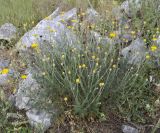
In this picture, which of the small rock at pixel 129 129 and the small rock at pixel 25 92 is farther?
the small rock at pixel 25 92

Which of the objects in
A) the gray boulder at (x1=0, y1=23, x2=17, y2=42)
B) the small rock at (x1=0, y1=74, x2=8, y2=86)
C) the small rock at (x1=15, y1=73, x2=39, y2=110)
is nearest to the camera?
the small rock at (x1=15, y1=73, x2=39, y2=110)

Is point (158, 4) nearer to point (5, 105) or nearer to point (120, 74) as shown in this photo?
point (120, 74)

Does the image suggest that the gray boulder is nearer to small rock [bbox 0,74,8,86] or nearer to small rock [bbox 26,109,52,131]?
small rock [bbox 0,74,8,86]

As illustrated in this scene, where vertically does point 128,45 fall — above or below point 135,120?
above

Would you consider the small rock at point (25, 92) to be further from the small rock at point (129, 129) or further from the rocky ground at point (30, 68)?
the small rock at point (129, 129)

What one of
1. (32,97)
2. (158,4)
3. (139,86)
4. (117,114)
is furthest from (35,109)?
(158,4)

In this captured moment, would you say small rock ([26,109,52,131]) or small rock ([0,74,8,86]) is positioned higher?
small rock ([0,74,8,86])

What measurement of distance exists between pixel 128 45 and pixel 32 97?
1607mm

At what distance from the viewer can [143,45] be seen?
4.02 meters

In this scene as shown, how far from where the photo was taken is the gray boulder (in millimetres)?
5164

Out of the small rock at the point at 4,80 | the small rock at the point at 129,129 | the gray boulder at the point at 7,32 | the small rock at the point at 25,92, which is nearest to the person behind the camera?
the small rock at the point at 129,129

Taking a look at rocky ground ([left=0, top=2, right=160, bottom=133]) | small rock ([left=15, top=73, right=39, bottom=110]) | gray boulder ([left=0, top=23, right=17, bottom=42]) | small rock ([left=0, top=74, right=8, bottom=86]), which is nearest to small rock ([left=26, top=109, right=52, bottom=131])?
rocky ground ([left=0, top=2, right=160, bottom=133])

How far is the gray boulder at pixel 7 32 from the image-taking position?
5.16 metres

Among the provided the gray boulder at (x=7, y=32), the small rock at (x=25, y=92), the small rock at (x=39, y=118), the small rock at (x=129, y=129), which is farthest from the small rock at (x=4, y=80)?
the small rock at (x=129, y=129)
